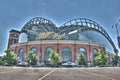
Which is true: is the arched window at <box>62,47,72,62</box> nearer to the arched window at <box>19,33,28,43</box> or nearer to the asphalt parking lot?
the arched window at <box>19,33,28,43</box>

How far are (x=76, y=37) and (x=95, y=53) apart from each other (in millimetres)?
13683

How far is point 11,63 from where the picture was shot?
53.6 metres

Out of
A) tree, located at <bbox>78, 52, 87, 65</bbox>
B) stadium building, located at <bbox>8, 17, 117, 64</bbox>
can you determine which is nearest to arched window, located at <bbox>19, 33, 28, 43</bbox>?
stadium building, located at <bbox>8, 17, 117, 64</bbox>

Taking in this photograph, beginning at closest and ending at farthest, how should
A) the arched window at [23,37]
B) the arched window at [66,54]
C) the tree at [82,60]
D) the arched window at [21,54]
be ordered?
the tree at [82,60] < the arched window at [66,54] < the arched window at [21,54] < the arched window at [23,37]

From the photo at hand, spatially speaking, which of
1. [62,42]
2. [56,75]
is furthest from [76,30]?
[56,75]

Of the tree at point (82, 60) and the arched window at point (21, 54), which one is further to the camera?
the arched window at point (21, 54)

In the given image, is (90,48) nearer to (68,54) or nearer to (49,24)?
(68,54)

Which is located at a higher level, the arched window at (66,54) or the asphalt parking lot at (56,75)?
the arched window at (66,54)

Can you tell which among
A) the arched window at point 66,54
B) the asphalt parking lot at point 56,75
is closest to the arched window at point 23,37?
the arched window at point 66,54

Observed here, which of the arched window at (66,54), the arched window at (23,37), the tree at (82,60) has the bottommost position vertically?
the tree at (82,60)

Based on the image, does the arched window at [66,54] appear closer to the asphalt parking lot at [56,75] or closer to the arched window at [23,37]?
the arched window at [23,37]

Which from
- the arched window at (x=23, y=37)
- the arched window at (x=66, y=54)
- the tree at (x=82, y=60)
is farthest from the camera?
the arched window at (x=23, y=37)

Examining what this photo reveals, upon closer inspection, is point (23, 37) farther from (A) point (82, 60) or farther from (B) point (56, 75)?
(B) point (56, 75)

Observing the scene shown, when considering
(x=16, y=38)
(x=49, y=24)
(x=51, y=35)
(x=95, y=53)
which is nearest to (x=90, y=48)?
(x=95, y=53)
